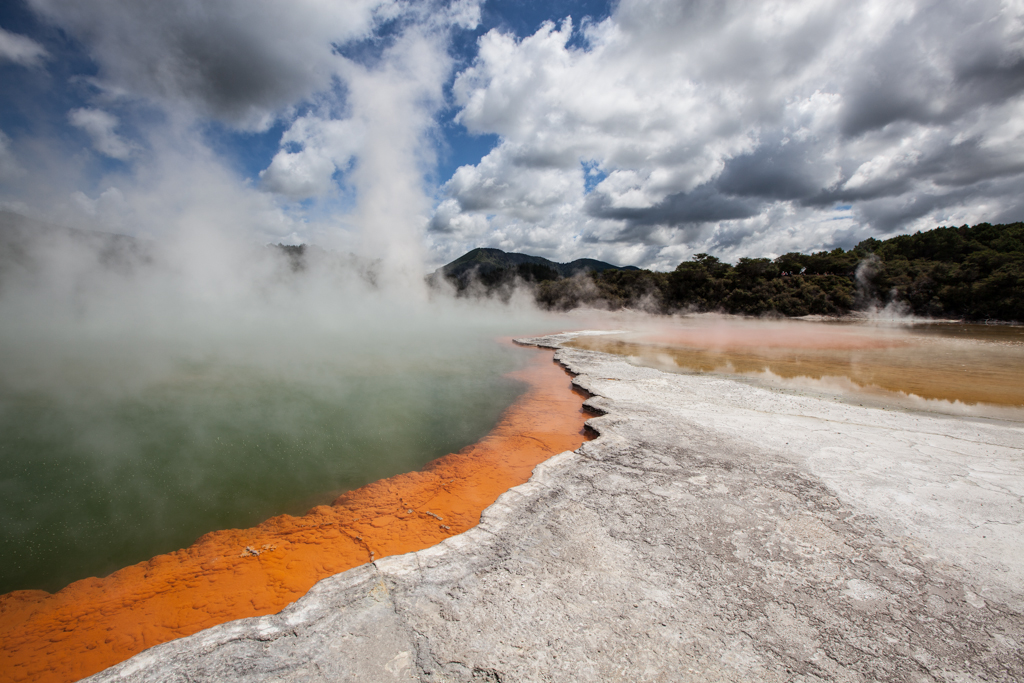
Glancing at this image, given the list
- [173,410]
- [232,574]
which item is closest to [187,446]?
[173,410]

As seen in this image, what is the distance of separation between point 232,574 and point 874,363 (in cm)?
1205

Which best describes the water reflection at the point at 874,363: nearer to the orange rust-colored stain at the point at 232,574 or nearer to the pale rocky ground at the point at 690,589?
the pale rocky ground at the point at 690,589

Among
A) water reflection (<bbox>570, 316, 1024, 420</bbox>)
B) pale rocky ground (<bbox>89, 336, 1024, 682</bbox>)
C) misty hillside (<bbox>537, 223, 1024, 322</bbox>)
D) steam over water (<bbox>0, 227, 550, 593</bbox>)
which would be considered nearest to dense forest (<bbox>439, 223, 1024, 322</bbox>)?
misty hillside (<bbox>537, 223, 1024, 322</bbox>)

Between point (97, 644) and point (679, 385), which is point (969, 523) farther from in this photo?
point (97, 644)

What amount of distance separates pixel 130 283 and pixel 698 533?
754 inches

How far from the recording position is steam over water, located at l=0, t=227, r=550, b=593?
3.08 m

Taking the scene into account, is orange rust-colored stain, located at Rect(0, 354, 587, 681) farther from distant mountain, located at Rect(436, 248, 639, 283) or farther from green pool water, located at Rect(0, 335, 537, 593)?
distant mountain, located at Rect(436, 248, 639, 283)

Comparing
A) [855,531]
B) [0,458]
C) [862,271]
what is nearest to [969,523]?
[855,531]

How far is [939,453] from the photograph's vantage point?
3525 millimetres

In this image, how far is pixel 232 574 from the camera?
100 inches

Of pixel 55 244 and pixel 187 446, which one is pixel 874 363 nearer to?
pixel 187 446

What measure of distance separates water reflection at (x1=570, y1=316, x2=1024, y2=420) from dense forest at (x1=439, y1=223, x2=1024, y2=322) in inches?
320

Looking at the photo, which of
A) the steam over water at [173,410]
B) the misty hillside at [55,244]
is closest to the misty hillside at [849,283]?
the steam over water at [173,410]

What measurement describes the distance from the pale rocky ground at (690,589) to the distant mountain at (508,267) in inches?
1125
